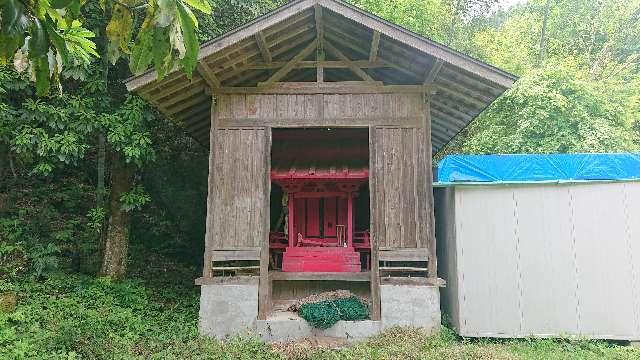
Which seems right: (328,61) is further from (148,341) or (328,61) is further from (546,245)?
(148,341)

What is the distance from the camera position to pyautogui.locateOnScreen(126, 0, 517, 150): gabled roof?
7875mm

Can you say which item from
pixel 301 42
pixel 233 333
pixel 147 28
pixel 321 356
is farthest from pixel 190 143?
pixel 147 28

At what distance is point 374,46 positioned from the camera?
8.43 m

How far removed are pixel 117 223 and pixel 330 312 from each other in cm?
531

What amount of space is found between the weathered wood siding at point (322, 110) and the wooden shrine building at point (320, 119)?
2 centimetres

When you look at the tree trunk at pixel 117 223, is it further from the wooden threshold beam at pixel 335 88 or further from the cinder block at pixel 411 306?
the cinder block at pixel 411 306

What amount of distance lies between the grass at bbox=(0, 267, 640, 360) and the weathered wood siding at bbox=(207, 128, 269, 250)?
5.31 feet

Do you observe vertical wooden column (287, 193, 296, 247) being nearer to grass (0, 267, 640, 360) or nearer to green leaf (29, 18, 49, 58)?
grass (0, 267, 640, 360)

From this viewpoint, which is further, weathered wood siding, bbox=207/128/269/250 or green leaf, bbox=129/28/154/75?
weathered wood siding, bbox=207/128/269/250

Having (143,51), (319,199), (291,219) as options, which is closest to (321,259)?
(291,219)

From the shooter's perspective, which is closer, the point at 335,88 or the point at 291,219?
the point at 335,88

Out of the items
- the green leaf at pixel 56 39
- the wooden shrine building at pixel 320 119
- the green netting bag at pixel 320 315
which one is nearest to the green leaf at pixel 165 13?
the green leaf at pixel 56 39

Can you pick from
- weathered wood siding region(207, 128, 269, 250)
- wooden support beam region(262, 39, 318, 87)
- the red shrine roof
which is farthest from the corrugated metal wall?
wooden support beam region(262, 39, 318, 87)

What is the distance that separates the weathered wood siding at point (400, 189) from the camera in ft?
27.2
